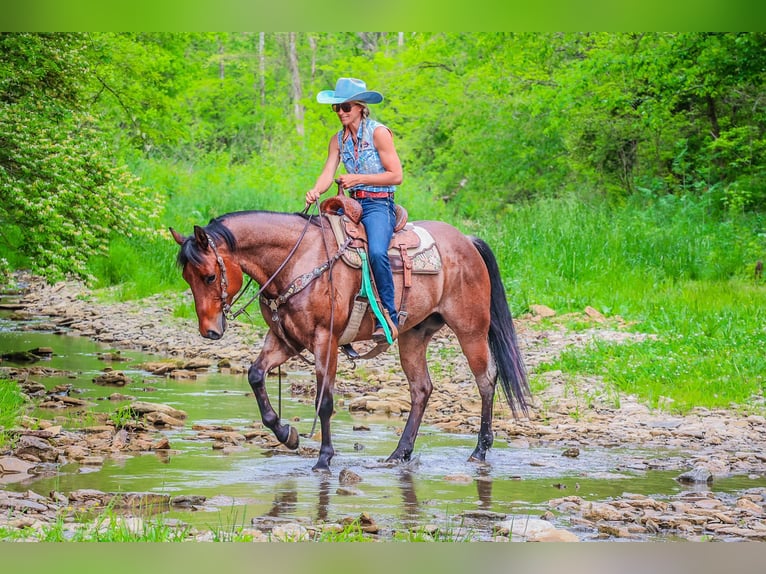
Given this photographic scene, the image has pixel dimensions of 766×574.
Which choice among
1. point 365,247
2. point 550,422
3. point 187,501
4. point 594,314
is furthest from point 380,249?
point 594,314

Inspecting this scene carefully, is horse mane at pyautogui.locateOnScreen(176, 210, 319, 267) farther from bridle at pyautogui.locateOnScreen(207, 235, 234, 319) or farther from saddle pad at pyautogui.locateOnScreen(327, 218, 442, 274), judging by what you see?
saddle pad at pyautogui.locateOnScreen(327, 218, 442, 274)

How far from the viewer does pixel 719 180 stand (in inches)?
857

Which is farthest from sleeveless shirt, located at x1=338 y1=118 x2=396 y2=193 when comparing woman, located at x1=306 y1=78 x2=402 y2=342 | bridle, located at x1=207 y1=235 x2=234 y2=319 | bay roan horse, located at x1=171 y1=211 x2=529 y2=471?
bridle, located at x1=207 y1=235 x2=234 y2=319

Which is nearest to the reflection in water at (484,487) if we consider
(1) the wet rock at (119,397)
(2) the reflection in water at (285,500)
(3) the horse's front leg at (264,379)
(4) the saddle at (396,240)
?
(2) the reflection in water at (285,500)

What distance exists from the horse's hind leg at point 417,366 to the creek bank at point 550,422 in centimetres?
97

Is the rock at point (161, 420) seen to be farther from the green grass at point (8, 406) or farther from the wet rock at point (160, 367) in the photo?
the wet rock at point (160, 367)

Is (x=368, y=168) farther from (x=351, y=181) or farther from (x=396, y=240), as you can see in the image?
(x=396, y=240)

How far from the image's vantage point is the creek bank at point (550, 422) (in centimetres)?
648

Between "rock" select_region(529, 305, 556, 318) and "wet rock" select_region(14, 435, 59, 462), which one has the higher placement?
"wet rock" select_region(14, 435, 59, 462)

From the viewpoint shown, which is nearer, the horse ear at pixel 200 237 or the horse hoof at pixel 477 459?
the horse ear at pixel 200 237

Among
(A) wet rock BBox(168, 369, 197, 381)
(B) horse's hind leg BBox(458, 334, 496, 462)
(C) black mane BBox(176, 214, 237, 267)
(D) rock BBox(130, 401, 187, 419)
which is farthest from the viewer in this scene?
(A) wet rock BBox(168, 369, 197, 381)

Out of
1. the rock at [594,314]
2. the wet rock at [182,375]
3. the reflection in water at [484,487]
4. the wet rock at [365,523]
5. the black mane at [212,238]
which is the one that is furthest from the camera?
the rock at [594,314]

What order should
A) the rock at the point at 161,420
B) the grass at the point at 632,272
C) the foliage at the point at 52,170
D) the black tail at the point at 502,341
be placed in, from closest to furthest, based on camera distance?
the black tail at the point at 502,341, the rock at the point at 161,420, the foliage at the point at 52,170, the grass at the point at 632,272

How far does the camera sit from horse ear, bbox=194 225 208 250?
7.45 meters
